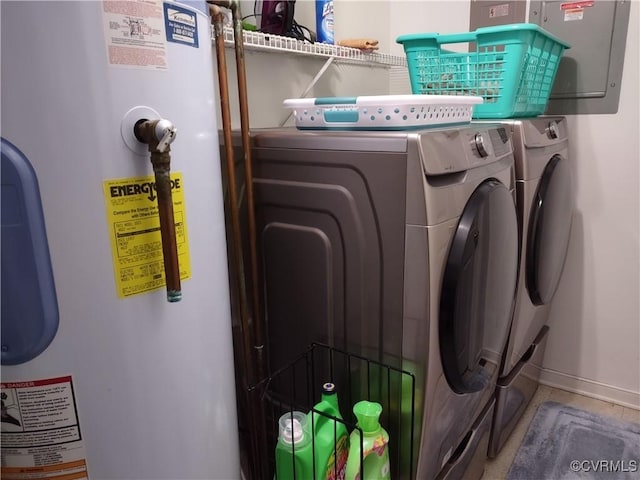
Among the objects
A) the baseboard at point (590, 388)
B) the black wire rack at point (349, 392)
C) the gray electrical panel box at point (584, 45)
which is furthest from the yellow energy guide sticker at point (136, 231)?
the baseboard at point (590, 388)

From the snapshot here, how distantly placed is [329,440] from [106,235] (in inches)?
31.6

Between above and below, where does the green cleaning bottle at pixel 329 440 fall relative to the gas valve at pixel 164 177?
below

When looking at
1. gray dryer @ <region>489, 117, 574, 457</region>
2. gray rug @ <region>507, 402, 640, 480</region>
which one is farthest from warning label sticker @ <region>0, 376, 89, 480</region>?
gray rug @ <region>507, 402, 640, 480</region>

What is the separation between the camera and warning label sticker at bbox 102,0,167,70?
→ 30.3 inches

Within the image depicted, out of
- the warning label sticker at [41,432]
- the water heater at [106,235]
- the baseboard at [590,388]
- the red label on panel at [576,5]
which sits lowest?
the baseboard at [590,388]

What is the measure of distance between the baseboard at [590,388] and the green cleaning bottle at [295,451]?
1766mm

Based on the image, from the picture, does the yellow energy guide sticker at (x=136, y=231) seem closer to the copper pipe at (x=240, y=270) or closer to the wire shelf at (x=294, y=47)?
the copper pipe at (x=240, y=270)

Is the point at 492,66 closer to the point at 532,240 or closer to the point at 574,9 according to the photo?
the point at 532,240

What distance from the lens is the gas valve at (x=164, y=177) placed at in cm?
80

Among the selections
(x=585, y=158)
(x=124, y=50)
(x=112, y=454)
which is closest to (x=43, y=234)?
(x=124, y=50)

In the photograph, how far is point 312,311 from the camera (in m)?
1.39

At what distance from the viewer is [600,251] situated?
7.47 feet

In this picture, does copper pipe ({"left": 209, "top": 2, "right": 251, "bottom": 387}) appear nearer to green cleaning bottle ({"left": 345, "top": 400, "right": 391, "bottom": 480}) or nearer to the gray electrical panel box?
green cleaning bottle ({"left": 345, "top": 400, "right": 391, "bottom": 480})

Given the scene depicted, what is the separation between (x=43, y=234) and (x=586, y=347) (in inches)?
98.0
